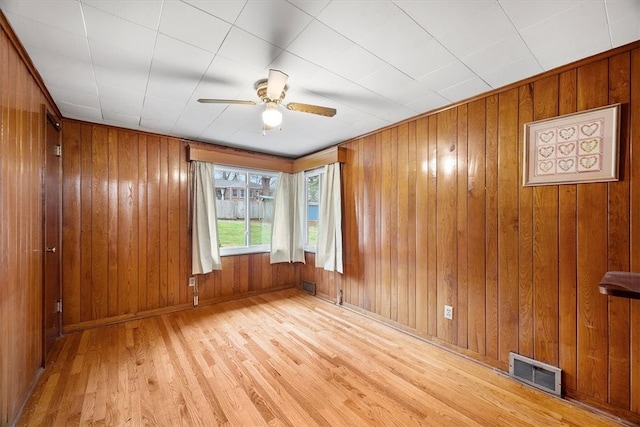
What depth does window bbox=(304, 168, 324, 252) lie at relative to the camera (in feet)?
14.3

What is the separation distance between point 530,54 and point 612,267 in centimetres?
149

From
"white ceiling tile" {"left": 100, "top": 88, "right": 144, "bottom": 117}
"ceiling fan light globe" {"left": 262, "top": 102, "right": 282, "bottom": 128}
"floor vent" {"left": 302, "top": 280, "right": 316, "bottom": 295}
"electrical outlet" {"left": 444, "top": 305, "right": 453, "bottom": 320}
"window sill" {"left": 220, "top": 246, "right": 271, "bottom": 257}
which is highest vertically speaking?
"white ceiling tile" {"left": 100, "top": 88, "right": 144, "bottom": 117}

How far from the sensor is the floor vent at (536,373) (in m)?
1.86

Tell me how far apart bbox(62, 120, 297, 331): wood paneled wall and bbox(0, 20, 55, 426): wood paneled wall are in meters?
0.88

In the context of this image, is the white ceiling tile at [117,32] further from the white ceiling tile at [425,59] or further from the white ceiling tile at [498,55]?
the white ceiling tile at [498,55]

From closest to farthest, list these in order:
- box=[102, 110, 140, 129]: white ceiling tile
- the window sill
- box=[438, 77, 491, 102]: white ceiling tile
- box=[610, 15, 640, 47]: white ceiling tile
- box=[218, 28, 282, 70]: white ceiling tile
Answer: box=[610, 15, 640, 47]: white ceiling tile
box=[218, 28, 282, 70]: white ceiling tile
box=[438, 77, 491, 102]: white ceiling tile
box=[102, 110, 140, 129]: white ceiling tile
the window sill


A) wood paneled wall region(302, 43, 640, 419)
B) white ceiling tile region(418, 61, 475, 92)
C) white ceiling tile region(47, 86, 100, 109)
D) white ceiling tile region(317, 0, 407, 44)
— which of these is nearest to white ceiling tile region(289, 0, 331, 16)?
white ceiling tile region(317, 0, 407, 44)

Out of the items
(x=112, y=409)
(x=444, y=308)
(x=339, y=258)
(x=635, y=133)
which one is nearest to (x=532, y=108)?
(x=635, y=133)

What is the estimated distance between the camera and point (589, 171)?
178 cm

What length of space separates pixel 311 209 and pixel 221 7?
327 centimetres

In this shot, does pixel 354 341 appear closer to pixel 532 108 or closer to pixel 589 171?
pixel 589 171

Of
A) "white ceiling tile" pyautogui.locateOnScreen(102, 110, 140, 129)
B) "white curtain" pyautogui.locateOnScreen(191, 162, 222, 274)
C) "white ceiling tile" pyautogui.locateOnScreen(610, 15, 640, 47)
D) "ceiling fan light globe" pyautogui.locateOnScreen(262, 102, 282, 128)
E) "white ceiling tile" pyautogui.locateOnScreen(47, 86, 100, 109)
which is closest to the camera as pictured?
"white ceiling tile" pyautogui.locateOnScreen(610, 15, 640, 47)

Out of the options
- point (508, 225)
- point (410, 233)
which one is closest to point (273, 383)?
point (410, 233)

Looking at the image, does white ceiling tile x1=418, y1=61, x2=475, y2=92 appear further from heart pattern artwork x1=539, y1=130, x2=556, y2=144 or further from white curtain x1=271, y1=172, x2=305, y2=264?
white curtain x1=271, y1=172, x2=305, y2=264
